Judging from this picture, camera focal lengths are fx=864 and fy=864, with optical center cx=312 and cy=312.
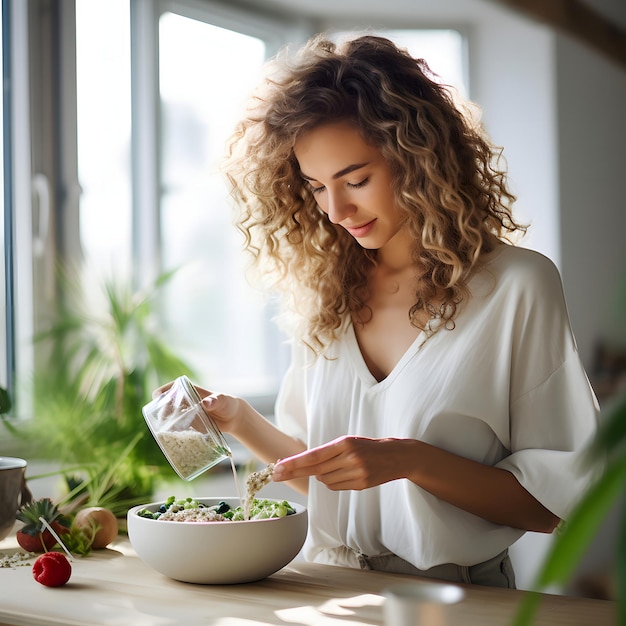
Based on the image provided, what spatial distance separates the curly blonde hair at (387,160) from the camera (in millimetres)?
1467

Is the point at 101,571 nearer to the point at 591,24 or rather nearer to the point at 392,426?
the point at 392,426

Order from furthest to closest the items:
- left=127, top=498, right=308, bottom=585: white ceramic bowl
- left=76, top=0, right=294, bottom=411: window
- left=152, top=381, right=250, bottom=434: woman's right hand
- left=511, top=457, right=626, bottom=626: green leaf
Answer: left=76, top=0, right=294, bottom=411: window
left=152, top=381, right=250, bottom=434: woman's right hand
left=127, top=498, right=308, bottom=585: white ceramic bowl
left=511, top=457, right=626, bottom=626: green leaf

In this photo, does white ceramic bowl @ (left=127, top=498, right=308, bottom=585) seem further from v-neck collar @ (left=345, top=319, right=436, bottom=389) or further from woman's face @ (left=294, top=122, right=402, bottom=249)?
woman's face @ (left=294, top=122, right=402, bottom=249)

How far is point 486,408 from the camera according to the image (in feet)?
4.60

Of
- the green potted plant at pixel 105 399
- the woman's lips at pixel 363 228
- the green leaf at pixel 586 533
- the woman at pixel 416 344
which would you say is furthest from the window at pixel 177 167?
the green leaf at pixel 586 533

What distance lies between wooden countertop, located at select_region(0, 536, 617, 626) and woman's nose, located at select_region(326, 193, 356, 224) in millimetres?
575

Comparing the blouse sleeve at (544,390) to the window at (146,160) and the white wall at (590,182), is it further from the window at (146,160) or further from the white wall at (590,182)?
the white wall at (590,182)

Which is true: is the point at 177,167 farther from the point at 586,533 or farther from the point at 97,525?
the point at 586,533

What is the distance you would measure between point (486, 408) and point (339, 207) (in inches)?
16.2

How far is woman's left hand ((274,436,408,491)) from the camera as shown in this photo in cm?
119

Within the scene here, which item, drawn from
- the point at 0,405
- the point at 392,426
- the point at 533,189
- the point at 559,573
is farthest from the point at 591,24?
the point at 559,573

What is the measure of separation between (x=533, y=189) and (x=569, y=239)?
228 millimetres

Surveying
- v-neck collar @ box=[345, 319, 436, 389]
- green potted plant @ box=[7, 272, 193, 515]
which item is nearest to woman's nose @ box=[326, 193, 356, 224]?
v-neck collar @ box=[345, 319, 436, 389]

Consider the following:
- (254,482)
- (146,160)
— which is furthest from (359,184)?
(146,160)
